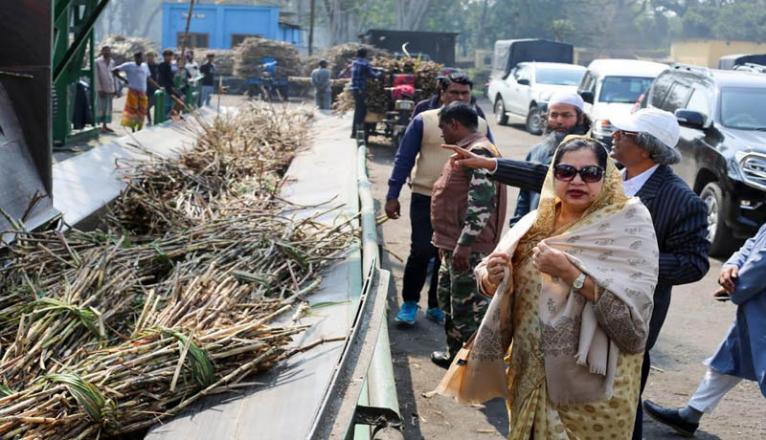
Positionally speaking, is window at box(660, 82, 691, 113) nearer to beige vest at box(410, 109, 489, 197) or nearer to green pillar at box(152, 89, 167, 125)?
beige vest at box(410, 109, 489, 197)

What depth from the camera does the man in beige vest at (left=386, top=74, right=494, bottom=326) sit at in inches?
262

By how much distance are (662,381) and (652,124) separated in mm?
2648

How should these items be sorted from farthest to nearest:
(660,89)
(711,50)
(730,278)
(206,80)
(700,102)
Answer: (711,50)
(206,80)
(660,89)
(700,102)
(730,278)

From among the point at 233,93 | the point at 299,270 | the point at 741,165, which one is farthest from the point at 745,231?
the point at 233,93

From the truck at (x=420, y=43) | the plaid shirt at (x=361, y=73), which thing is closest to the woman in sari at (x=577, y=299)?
the plaid shirt at (x=361, y=73)

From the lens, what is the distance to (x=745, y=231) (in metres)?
9.45

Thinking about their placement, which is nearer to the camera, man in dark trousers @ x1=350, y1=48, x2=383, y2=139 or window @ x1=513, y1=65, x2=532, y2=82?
man in dark trousers @ x1=350, y1=48, x2=383, y2=139

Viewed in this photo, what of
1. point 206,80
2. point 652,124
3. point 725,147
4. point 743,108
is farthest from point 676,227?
point 206,80

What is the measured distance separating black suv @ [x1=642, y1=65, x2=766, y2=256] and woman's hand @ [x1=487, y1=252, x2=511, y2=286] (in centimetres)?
632

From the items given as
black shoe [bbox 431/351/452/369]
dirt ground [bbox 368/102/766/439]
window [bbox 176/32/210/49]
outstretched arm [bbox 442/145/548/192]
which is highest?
window [bbox 176/32/210/49]

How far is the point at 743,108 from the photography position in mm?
10664

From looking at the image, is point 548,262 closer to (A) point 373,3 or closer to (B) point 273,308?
(B) point 273,308

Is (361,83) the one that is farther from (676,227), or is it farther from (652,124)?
(676,227)

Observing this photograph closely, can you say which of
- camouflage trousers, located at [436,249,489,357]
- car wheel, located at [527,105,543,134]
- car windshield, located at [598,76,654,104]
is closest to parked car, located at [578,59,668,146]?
car windshield, located at [598,76,654,104]
